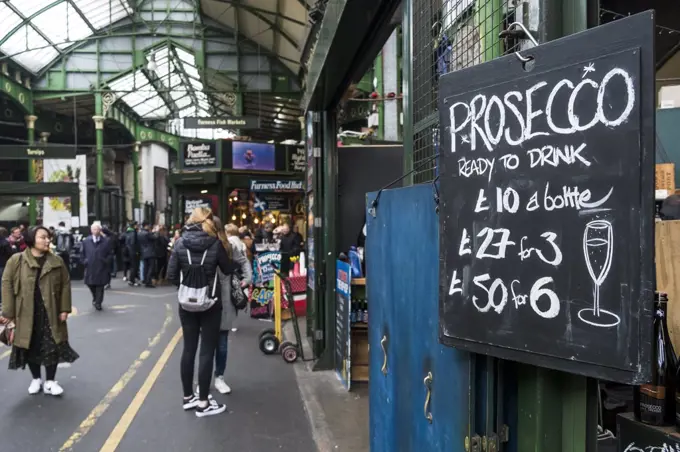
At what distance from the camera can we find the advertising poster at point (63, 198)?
2452 cm

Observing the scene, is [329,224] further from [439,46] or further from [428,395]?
[428,395]

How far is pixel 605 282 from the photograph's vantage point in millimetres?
1495

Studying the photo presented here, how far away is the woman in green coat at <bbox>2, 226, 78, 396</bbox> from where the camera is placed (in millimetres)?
5863

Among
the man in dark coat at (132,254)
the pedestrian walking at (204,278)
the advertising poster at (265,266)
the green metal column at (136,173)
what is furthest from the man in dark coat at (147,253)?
the green metal column at (136,173)

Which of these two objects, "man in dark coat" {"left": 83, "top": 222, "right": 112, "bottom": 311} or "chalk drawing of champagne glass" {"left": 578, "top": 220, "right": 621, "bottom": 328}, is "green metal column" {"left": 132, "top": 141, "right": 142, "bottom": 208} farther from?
"chalk drawing of champagne glass" {"left": 578, "top": 220, "right": 621, "bottom": 328}

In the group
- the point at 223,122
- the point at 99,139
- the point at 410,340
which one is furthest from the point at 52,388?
the point at 99,139

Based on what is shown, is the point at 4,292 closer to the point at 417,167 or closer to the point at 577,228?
the point at 417,167

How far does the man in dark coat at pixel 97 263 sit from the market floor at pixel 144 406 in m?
3.19

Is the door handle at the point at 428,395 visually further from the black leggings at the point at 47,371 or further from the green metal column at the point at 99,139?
the green metal column at the point at 99,139

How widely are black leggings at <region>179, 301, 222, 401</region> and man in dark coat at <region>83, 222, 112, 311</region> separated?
729 cm

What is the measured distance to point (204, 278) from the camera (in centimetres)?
525

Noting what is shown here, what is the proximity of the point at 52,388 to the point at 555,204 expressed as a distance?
6.02m

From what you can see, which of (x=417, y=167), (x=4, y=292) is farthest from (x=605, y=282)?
(x=4, y=292)

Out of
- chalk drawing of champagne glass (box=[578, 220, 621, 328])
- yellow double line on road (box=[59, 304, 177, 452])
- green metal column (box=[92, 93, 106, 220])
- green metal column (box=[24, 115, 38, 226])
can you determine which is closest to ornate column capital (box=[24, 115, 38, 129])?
green metal column (box=[24, 115, 38, 226])
